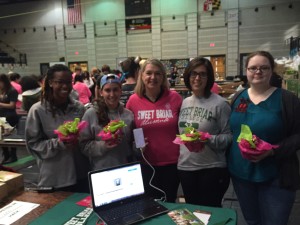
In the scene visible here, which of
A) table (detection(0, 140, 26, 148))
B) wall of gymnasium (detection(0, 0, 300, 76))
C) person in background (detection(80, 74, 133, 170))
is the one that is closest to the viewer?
person in background (detection(80, 74, 133, 170))

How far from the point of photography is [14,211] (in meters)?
1.65

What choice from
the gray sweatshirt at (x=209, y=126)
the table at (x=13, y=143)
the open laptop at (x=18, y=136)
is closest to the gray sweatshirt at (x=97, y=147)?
the gray sweatshirt at (x=209, y=126)

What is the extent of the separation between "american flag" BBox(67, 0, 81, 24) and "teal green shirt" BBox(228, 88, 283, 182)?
14.0 metres

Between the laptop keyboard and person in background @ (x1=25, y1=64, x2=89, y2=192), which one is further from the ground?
person in background @ (x1=25, y1=64, x2=89, y2=192)

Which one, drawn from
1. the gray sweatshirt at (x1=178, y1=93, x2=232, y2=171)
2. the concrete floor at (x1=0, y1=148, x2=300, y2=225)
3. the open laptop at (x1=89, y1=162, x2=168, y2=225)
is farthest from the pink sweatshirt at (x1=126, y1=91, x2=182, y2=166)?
the concrete floor at (x1=0, y1=148, x2=300, y2=225)

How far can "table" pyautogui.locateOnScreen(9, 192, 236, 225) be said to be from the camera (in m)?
1.52

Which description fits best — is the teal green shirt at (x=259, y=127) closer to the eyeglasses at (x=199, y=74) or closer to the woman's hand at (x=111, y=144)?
the eyeglasses at (x=199, y=74)

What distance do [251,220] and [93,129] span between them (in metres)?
1.27

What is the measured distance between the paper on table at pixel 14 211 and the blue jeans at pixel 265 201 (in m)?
1.36

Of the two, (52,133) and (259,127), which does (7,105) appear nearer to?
(52,133)

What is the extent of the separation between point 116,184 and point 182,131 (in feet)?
2.13

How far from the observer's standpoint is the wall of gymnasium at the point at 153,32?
1243cm

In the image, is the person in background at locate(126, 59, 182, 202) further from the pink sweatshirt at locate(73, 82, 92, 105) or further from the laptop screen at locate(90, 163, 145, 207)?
the pink sweatshirt at locate(73, 82, 92, 105)

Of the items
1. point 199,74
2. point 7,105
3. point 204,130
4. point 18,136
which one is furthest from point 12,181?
point 7,105
